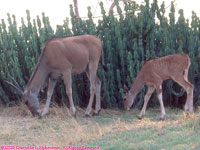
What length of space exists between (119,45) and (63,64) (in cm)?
196

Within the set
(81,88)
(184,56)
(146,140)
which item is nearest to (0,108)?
(81,88)

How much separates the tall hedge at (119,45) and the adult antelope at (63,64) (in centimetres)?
78

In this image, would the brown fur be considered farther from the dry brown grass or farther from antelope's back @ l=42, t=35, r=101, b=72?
the dry brown grass

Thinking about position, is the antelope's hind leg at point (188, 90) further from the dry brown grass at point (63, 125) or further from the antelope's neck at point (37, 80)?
the antelope's neck at point (37, 80)

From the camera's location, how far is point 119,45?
11039 mm

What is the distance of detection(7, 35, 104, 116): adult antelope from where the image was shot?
991cm

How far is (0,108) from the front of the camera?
11.9 m

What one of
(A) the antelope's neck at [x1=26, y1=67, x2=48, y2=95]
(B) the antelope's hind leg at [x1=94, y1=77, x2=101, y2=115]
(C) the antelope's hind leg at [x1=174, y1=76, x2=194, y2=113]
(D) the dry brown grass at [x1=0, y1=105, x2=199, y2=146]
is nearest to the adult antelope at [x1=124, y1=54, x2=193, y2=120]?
(C) the antelope's hind leg at [x1=174, y1=76, x2=194, y2=113]

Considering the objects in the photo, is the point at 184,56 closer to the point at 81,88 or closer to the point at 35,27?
the point at 81,88

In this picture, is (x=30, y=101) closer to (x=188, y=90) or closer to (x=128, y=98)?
(x=128, y=98)

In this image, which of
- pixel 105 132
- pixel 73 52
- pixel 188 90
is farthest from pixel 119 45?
pixel 105 132

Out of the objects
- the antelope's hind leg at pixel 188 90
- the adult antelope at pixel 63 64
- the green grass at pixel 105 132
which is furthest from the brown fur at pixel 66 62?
the antelope's hind leg at pixel 188 90

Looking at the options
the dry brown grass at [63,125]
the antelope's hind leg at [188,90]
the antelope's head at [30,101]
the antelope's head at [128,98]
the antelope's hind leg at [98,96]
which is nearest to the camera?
the dry brown grass at [63,125]

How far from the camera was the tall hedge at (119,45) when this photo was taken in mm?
11031
